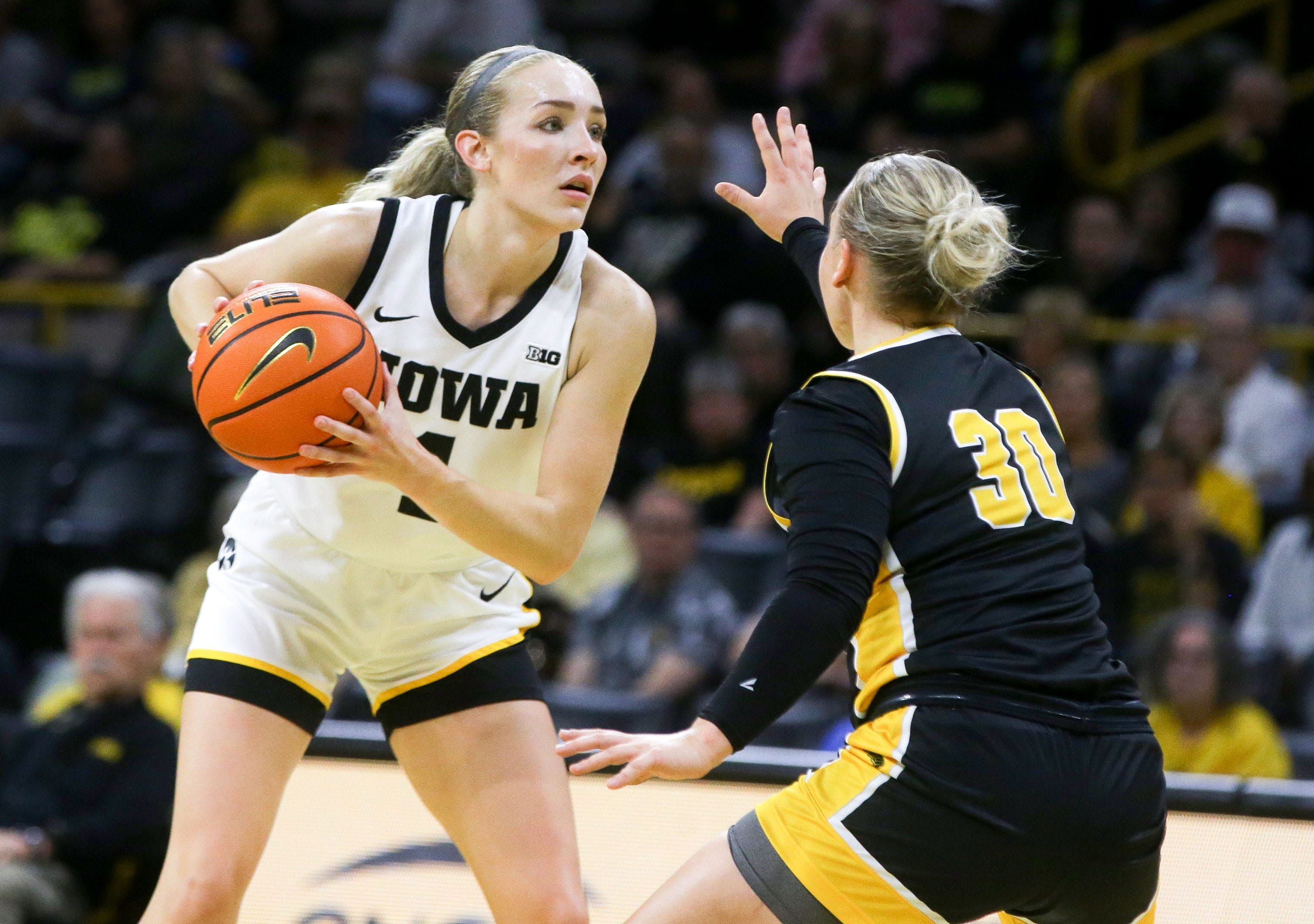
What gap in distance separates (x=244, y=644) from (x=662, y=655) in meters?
2.78

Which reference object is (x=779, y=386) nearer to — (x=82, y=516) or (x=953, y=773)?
(x=82, y=516)

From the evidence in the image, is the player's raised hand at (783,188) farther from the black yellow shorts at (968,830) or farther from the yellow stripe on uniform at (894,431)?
the black yellow shorts at (968,830)

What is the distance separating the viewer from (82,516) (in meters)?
7.28

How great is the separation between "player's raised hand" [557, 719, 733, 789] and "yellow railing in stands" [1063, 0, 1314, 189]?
247 inches

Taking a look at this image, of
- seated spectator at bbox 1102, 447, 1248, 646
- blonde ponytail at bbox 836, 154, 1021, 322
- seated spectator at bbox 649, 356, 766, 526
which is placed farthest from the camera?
seated spectator at bbox 649, 356, 766, 526

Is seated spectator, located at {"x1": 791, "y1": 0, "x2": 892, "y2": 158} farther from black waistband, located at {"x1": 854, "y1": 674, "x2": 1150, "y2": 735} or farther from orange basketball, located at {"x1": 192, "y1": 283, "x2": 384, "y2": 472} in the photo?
black waistband, located at {"x1": 854, "y1": 674, "x2": 1150, "y2": 735}

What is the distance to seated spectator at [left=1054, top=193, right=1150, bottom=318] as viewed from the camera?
23.6 feet

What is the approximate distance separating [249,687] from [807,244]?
51.5 inches

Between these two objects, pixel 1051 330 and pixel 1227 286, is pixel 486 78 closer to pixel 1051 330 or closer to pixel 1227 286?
pixel 1051 330

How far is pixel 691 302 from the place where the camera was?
737 centimetres

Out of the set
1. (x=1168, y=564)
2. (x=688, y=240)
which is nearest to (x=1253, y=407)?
(x=1168, y=564)

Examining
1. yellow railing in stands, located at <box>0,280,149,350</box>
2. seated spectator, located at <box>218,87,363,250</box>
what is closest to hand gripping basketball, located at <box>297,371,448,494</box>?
seated spectator, located at <box>218,87,363,250</box>

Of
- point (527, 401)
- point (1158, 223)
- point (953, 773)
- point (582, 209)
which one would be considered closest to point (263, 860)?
point (527, 401)

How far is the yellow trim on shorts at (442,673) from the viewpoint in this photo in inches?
121
